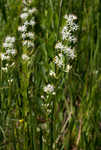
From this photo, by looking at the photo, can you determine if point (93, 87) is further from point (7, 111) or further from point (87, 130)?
point (7, 111)

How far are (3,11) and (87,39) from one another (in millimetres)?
639

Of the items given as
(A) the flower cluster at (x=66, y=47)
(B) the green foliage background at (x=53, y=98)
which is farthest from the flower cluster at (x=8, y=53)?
(A) the flower cluster at (x=66, y=47)

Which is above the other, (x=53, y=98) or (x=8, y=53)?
(x=8, y=53)

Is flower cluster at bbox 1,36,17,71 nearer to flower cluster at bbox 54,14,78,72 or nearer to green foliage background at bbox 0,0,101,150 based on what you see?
green foliage background at bbox 0,0,101,150

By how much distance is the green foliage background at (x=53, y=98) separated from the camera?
4.12 ft

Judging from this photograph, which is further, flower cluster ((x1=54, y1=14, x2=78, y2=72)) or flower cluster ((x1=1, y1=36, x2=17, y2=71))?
flower cluster ((x1=1, y1=36, x2=17, y2=71))

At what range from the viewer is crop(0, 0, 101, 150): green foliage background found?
4.12 feet

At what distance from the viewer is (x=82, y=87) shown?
1.69m

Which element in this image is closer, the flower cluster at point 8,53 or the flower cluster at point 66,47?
the flower cluster at point 66,47

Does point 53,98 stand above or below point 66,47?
below

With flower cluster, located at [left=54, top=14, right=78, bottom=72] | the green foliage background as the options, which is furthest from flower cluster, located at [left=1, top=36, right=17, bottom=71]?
flower cluster, located at [left=54, top=14, right=78, bottom=72]

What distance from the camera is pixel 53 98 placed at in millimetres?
1225

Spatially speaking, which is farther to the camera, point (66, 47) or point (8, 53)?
point (8, 53)

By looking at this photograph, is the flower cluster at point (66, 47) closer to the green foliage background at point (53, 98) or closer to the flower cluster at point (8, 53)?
the green foliage background at point (53, 98)
